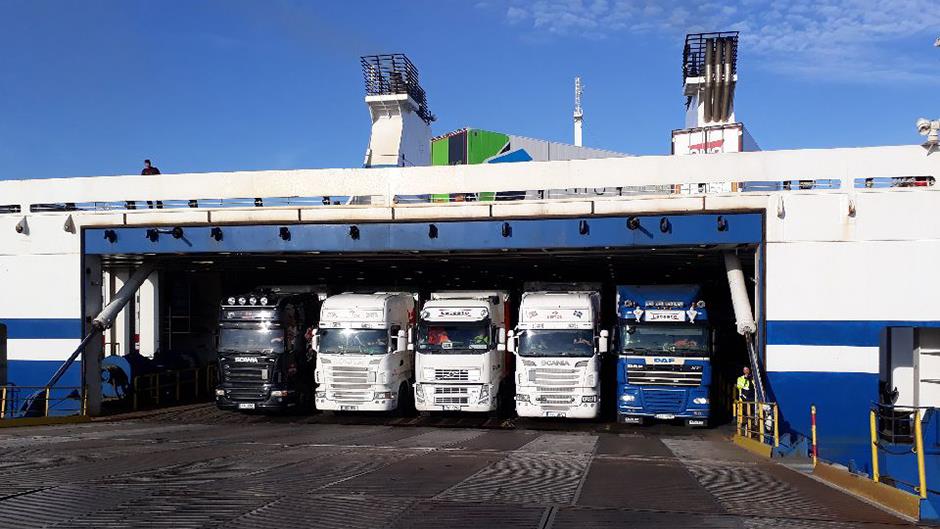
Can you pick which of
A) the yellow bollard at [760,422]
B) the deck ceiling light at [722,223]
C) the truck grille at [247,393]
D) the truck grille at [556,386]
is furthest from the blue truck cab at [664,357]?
the truck grille at [247,393]

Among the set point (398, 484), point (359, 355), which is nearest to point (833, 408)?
point (359, 355)

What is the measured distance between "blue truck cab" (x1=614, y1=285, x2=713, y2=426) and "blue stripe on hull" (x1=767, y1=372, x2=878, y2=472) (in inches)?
76.4

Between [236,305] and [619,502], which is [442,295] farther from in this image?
[619,502]

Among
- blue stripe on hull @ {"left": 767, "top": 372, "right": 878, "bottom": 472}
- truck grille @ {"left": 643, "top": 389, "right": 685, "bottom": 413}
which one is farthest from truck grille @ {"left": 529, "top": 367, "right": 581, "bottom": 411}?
blue stripe on hull @ {"left": 767, "top": 372, "right": 878, "bottom": 472}

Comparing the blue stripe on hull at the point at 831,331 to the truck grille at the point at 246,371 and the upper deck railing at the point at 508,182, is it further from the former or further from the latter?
the truck grille at the point at 246,371

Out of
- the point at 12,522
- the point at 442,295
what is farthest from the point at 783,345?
the point at 12,522

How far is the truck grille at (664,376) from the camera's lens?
19.8m

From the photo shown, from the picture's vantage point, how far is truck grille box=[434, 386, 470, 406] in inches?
807

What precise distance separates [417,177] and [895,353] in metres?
12.8

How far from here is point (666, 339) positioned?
66.5 ft

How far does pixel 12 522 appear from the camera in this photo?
25.8 ft

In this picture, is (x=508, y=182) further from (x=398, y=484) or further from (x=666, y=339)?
(x=398, y=484)

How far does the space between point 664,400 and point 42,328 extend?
17619 mm

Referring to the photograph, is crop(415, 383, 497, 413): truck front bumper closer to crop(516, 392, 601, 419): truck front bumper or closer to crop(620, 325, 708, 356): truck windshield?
crop(516, 392, 601, 419): truck front bumper
